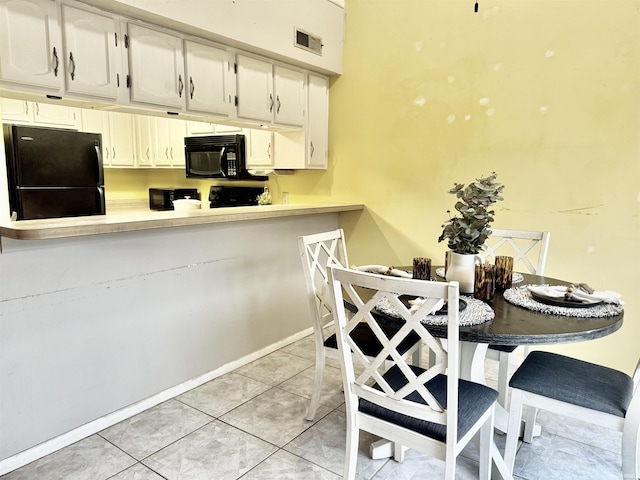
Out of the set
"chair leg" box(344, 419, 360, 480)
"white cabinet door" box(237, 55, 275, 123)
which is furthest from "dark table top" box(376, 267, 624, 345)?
"white cabinet door" box(237, 55, 275, 123)

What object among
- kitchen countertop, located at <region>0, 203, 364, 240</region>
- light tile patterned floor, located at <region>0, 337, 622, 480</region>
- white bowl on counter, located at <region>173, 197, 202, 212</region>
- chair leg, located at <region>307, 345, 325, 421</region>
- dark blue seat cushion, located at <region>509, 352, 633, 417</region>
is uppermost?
kitchen countertop, located at <region>0, 203, 364, 240</region>

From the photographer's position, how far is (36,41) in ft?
6.74

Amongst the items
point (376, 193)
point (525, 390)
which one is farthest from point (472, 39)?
point (525, 390)

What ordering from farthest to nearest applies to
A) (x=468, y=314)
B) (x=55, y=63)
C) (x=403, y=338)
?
(x=55, y=63) → (x=468, y=314) → (x=403, y=338)

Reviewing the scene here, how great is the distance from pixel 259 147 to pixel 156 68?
1365 mm

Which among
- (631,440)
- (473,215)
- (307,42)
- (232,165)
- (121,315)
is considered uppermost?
(307,42)

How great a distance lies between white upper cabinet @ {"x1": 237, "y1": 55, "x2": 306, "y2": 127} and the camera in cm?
304

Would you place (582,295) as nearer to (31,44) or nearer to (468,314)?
(468,314)

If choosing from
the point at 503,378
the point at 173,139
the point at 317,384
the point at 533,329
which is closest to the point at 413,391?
the point at 533,329

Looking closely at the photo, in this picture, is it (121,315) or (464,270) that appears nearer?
(464,270)

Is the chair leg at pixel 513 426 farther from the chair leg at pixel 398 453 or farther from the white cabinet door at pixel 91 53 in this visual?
the white cabinet door at pixel 91 53

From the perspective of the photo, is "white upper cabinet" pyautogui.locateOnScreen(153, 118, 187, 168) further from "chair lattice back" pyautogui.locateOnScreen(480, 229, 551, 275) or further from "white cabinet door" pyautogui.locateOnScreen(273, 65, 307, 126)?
"chair lattice back" pyautogui.locateOnScreen(480, 229, 551, 275)

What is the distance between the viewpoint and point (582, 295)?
5.75ft

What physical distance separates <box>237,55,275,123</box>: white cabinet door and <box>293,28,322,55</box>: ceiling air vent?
0.95 feet
